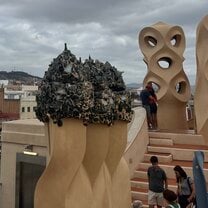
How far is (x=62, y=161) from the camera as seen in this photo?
20.1 feet

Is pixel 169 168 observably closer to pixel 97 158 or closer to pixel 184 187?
pixel 184 187

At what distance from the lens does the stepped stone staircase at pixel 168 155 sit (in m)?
10.9

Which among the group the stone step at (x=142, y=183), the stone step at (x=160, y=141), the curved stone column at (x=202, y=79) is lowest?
the stone step at (x=142, y=183)

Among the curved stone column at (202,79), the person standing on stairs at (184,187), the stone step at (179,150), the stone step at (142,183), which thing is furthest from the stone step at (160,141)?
the person standing on stairs at (184,187)

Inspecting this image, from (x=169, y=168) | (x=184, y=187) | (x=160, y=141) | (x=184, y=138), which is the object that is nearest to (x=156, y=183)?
(x=184, y=187)

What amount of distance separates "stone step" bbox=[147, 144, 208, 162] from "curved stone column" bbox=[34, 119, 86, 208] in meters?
6.56

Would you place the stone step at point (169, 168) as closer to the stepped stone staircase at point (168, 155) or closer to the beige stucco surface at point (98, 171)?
the stepped stone staircase at point (168, 155)

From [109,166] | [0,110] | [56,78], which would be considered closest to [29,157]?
[109,166]

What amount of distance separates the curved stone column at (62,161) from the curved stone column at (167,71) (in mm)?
11640

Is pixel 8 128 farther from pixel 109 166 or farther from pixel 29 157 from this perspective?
pixel 109 166

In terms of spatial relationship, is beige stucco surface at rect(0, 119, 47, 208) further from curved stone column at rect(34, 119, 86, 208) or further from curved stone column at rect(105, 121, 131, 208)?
curved stone column at rect(34, 119, 86, 208)

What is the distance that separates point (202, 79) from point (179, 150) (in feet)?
10.3

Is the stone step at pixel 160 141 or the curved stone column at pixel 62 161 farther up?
the stone step at pixel 160 141

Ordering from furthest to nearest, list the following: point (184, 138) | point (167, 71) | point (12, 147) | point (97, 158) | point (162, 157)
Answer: point (167, 71) < point (184, 138) < point (12, 147) < point (162, 157) < point (97, 158)
